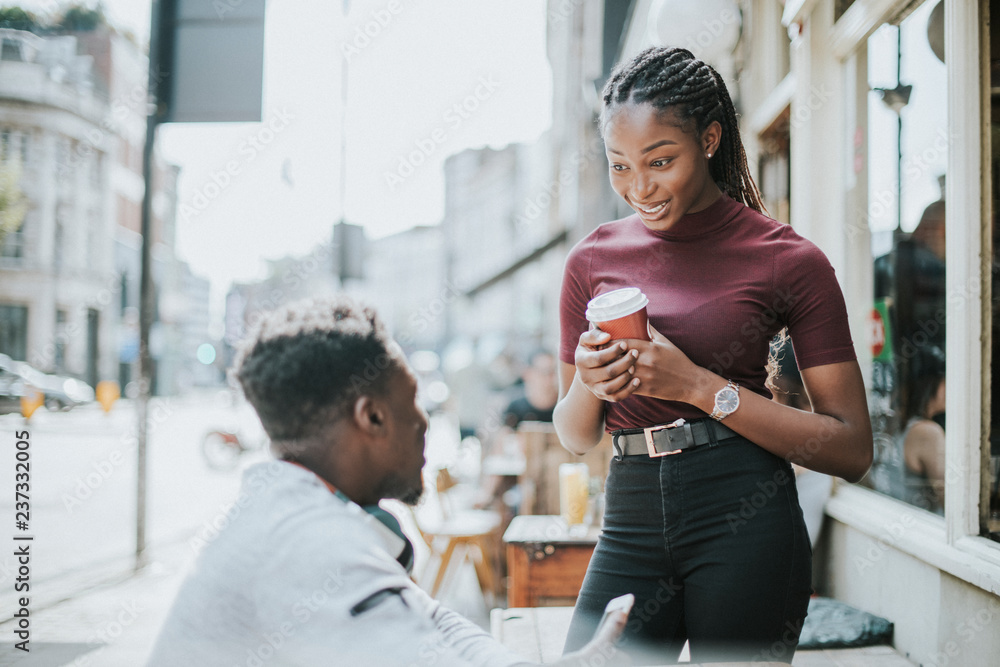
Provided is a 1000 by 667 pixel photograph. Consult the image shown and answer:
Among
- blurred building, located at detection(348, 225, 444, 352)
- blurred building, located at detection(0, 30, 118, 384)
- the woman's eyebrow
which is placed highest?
blurred building, located at detection(348, 225, 444, 352)

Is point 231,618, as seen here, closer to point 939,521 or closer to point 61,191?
point 939,521

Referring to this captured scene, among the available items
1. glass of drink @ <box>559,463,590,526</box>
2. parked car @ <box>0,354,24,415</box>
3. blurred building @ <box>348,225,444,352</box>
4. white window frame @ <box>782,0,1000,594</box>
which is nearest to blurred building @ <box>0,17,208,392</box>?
parked car @ <box>0,354,24,415</box>

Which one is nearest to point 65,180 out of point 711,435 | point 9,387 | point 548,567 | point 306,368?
point 9,387

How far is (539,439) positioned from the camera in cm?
477

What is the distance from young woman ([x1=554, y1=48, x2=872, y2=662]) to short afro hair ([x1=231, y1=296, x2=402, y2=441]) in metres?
0.42

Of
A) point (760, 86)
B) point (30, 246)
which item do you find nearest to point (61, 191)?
point (30, 246)

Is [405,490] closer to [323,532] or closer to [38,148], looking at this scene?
[323,532]

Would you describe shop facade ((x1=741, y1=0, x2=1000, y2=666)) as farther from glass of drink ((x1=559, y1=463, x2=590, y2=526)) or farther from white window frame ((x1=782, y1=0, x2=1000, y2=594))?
glass of drink ((x1=559, y1=463, x2=590, y2=526))

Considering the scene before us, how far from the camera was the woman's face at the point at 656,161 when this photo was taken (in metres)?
1.39

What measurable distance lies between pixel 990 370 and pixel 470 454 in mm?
9897

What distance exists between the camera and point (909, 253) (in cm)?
355

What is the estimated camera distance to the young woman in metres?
1.34

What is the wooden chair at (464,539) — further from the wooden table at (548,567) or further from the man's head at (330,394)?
the man's head at (330,394)

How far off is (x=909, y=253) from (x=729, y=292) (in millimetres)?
2676
